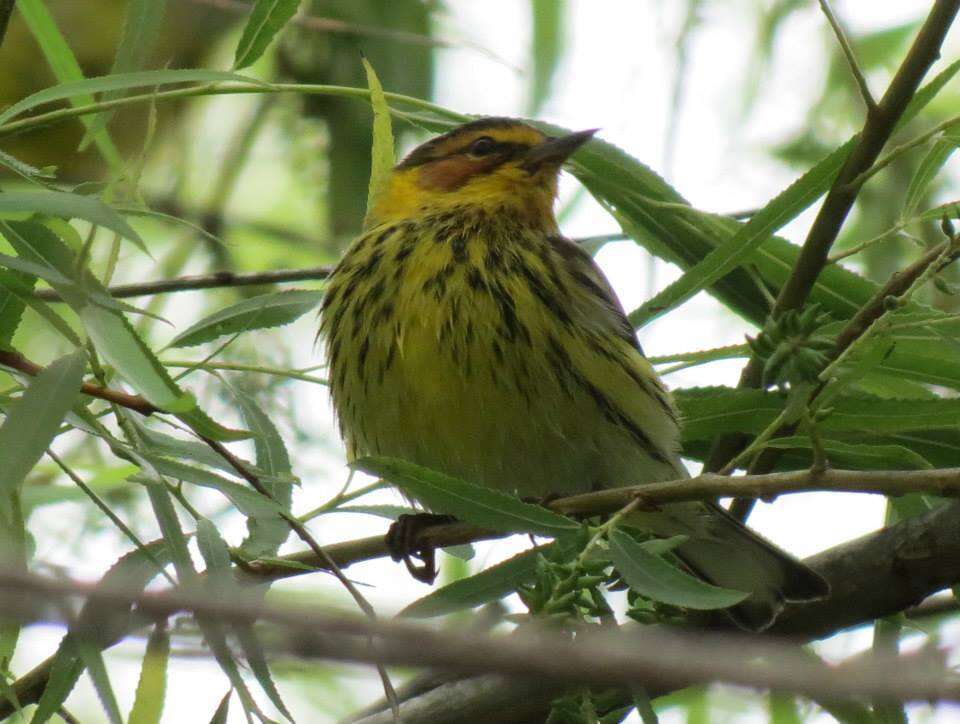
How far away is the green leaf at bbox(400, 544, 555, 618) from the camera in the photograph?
2352mm

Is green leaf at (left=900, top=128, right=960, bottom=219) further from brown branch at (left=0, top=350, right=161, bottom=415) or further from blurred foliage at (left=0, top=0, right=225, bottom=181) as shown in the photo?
blurred foliage at (left=0, top=0, right=225, bottom=181)

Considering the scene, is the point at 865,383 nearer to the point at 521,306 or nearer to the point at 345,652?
the point at 521,306

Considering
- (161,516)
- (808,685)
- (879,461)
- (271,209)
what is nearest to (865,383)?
(879,461)

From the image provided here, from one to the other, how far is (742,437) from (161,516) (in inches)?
54.5

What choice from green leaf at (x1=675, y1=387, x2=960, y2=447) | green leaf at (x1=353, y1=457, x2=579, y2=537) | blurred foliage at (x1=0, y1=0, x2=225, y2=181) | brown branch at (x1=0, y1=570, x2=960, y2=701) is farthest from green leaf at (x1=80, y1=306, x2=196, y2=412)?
blurred foliage at (x1=0, y1=0, x2=225, y2=181)

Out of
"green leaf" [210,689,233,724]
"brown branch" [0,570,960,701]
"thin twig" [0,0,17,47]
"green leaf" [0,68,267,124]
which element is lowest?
"brown branch" [0,570,960,701]

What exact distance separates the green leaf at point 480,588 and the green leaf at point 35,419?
68 cm

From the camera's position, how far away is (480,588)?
242 cm

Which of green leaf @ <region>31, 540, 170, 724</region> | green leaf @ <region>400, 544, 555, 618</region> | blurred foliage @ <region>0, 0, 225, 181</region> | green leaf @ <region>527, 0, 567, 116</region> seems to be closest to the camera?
green leaf @ <region>31, 540, 170, 724</region>

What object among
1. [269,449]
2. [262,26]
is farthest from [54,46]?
[269,449]

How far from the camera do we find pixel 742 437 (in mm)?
3121

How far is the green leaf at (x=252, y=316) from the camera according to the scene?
2889 mm

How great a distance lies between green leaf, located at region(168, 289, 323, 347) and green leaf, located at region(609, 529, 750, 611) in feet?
3.33

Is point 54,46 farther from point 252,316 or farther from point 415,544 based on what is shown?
point 415,544
